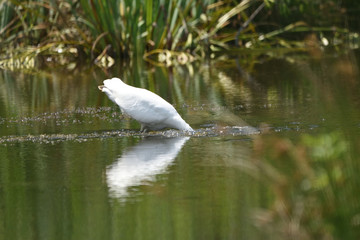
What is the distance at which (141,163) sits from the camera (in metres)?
7.28

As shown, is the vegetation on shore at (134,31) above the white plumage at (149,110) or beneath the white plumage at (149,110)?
above

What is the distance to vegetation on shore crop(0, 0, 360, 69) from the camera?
17047mm

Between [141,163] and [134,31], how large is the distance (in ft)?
32.6

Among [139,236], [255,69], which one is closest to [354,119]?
[139,236]

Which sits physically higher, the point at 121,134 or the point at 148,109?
the point at 148,109

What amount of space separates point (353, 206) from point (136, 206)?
1894 mm

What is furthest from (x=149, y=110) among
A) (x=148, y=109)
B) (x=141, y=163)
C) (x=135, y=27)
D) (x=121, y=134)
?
(x=135, y=27)

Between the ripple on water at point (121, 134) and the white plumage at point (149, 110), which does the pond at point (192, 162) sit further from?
the white plumage at point (149, 110)

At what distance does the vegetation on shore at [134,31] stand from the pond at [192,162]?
3384 millimetres

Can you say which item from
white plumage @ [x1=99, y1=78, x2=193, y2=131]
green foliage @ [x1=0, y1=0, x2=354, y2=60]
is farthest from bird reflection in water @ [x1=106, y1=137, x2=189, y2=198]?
green foliage @ [x1=0, y1=0, x2=354, y2=60]

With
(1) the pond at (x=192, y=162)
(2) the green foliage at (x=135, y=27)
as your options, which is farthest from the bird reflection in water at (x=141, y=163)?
(2) the green foliage at (x=135, y=27)

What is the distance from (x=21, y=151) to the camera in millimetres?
8156

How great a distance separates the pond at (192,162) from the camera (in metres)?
4.50

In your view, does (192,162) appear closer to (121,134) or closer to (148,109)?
(148,109)
